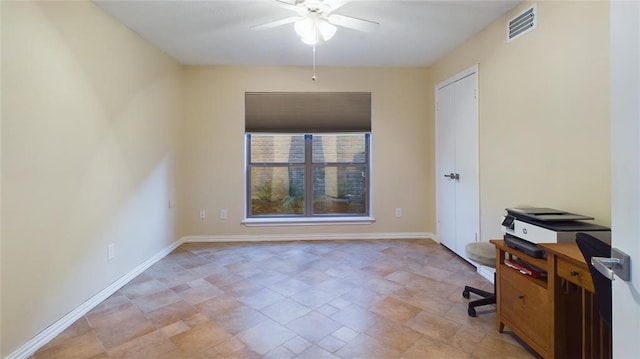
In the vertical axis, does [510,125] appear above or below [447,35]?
below

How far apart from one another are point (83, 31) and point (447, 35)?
330 centimetres

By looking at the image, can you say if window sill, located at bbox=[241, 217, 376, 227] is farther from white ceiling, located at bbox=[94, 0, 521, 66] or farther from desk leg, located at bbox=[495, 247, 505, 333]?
desk leg, located at bbox=[495, 247, 505, 333]

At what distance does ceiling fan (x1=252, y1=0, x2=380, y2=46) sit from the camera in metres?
2.24

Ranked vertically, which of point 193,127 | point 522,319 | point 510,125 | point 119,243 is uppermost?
point 193,127

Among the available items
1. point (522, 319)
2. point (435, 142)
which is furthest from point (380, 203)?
point (522, 319)

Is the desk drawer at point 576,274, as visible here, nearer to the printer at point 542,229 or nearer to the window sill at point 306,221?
the printer at point 542,229

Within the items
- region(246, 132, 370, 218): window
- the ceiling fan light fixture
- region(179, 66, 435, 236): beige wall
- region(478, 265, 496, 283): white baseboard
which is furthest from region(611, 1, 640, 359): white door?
region(246, 132, 370, 218): window

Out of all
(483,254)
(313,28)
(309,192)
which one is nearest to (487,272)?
(483,254)

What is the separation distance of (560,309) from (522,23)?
222 cm

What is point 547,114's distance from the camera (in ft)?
7.45

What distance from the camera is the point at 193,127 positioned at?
165 inches

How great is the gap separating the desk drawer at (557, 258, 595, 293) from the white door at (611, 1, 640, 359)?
2.50 feet

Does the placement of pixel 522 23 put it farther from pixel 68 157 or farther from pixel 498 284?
pixel 68 157

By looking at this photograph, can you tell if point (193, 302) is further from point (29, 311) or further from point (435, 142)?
point (435, 142)
